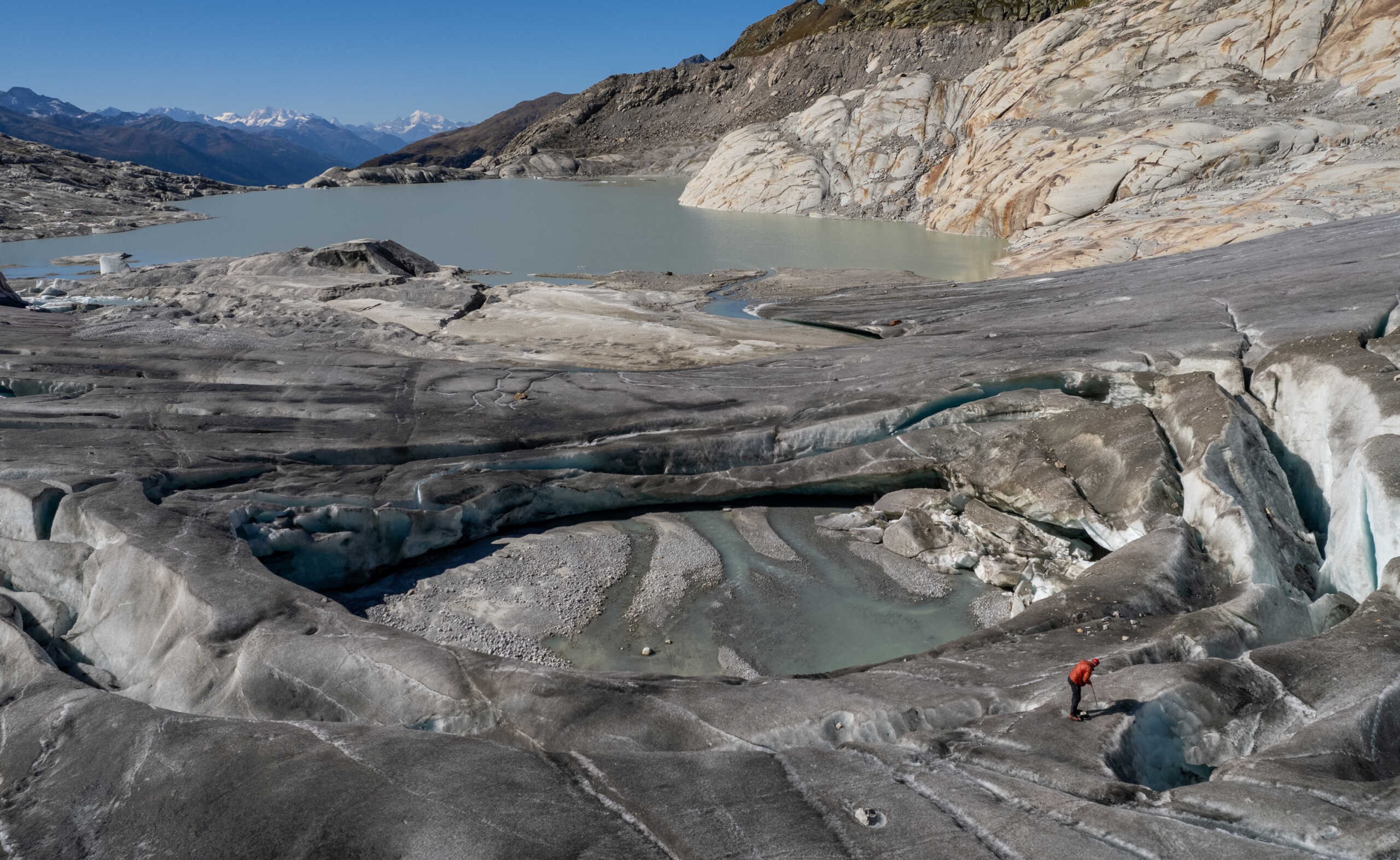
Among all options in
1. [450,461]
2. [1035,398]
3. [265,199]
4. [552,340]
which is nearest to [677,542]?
[450,461]

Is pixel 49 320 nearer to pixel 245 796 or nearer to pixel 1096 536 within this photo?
pixel 245 796

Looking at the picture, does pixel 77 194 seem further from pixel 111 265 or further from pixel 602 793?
pixel 602 793

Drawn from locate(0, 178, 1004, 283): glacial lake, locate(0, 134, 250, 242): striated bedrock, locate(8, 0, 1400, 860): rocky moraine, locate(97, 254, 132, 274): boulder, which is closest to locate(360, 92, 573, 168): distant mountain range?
locate(0, 134, 250, 242): striated bedrock

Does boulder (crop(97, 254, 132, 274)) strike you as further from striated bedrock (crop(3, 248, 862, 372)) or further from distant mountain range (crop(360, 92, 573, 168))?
distant mountain range (crop(360, 92, 573, 168))

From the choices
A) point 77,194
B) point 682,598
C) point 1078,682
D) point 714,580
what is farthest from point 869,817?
point 77,194

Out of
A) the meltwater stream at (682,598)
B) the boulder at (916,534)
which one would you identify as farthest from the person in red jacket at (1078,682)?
the boulder at (916,534)

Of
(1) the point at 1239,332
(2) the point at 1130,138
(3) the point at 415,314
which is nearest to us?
(1) the point at 1239,332
